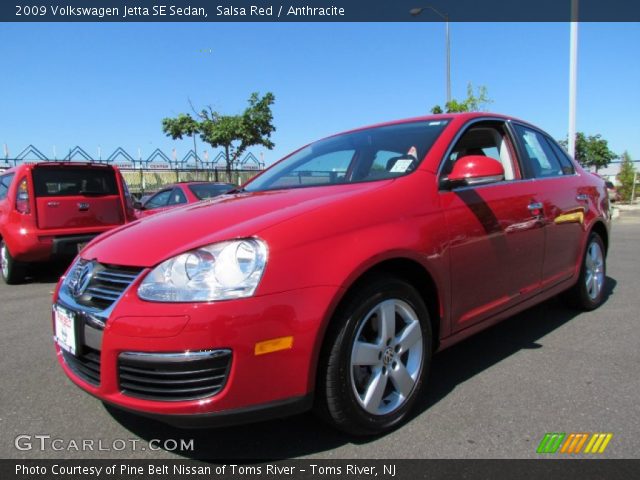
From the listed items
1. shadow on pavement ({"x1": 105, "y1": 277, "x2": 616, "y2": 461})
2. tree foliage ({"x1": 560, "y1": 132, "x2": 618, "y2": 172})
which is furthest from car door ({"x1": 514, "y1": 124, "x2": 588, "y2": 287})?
tree foliage ({"x1": 560, "y1": 132, "x2": 618, "y2": 172})

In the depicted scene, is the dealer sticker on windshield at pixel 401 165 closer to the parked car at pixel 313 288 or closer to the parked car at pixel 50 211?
the parked car at pixel 313 288

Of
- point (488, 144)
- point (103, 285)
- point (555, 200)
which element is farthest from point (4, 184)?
point (555, 200)

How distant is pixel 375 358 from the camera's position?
7.35 feet

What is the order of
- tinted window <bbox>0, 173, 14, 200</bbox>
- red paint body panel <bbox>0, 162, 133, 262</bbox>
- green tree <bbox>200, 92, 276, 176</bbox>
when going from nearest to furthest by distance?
red paint body panel <bbox>0, 162, 133, 262</bbox> → tinted window <bbox>0, 173, 14, 200</bbox> → green tree <bbox>200, 92, 276, 176</bbox>

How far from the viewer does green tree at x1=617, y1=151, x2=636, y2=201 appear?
21.6 m

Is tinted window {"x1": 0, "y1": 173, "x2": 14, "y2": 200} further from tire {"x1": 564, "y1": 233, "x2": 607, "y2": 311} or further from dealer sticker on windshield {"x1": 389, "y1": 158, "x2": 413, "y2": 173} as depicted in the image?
tire {"x1": 564, "y1": 233, "x2": 607, "y2": 311}

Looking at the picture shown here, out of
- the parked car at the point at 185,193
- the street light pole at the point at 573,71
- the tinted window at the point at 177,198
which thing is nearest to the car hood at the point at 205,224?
the parked car at the point at 185,193

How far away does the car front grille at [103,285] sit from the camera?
207 cm

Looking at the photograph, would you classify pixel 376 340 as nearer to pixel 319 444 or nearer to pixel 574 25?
pixel 319 444

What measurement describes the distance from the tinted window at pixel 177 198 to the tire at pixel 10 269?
9.51ft

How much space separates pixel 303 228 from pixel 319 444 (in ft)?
3.30

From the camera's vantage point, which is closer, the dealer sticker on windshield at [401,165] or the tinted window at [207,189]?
the dealer sticker on windshield at [401,165]

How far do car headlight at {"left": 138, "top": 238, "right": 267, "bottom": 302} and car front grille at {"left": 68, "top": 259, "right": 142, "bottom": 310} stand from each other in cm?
14

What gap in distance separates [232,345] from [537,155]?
113 inches
